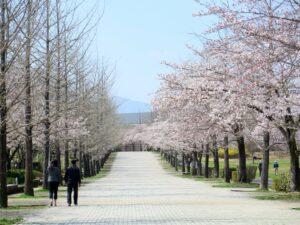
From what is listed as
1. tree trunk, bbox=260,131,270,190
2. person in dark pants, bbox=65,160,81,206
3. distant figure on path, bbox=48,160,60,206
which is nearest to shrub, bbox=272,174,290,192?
tree trunk, bbox=260,131,270,190

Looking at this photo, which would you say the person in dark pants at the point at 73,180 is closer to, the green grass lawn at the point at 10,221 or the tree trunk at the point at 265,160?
the green grass lawn at the point at 10,221

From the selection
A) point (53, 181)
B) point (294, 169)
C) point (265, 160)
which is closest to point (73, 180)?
point (53, 181)

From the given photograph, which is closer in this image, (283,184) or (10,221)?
(10,221)

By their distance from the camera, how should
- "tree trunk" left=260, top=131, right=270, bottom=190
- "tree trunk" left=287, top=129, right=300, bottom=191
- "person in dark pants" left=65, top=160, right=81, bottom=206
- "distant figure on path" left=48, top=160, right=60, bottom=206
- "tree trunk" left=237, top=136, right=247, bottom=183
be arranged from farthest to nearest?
"tree trunk" left=237, top=136, right=247, bottom=183 < "tree trunk" left=260, top=131, right=270, bottom=190 < "tree trunk" left=287, top=129, right=300, bottom=191 < "distant figure on path" left=48, top=160, right=60, bottom=206 < "person in dark pants" left=65, top=160, right=81, bottom=206

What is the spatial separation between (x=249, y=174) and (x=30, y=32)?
1026 inches

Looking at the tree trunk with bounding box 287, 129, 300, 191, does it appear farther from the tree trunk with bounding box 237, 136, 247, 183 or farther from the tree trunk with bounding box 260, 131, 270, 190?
the tree trunk with bounding box 237, 136, 247, 183

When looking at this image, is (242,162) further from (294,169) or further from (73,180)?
(73,180)

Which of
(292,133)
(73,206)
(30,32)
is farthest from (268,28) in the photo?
(292,133)

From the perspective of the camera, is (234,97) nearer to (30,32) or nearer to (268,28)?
(268,28)

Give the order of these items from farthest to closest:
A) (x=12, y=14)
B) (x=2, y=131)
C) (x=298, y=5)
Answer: (x=2, y=131) < (x=298, y=5) < (x=12, y=14)

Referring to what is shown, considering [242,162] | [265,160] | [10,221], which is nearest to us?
[10,221]

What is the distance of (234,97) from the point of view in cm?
1970

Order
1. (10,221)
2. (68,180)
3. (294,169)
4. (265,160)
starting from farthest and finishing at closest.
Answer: (265,160)
(294,169)
(68,180)
(10,221)

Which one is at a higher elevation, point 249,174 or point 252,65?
point 252,65
